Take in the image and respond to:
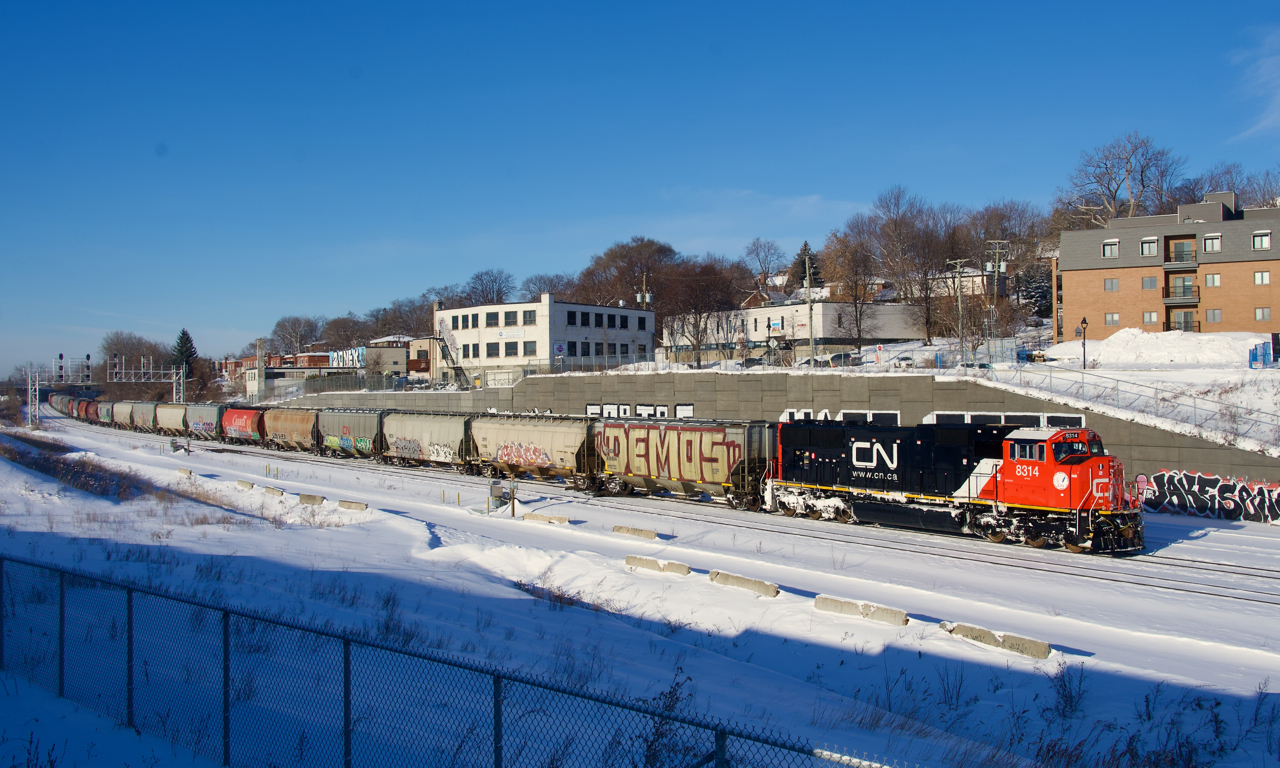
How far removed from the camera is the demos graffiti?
2595 centimetres

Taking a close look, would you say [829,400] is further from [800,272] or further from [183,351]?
[183,351]

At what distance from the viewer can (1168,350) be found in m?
41.5

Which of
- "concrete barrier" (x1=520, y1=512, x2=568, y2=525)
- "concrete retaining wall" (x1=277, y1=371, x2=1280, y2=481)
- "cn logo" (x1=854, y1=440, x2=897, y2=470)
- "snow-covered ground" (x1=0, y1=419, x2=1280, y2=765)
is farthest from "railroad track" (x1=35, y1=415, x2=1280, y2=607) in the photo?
"concrete retaining wall" (x1=277, y1=371, x2=1280, y2=481)

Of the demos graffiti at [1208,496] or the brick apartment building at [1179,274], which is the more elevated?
the brick apartment building at [1179,274]

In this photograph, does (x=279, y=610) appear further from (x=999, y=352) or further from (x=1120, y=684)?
(x=999, y=352)

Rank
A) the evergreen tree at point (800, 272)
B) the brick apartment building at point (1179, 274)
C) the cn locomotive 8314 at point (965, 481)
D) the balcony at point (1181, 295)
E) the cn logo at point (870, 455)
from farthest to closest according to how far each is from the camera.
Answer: the evergreen tree at point (800, 272), the balcony at point (1181, 295), the brick apartment building at point (1179, 274), the cn logo at point (870, 455), the cn locomotive 8314 at point (965, 481)

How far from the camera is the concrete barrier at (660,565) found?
1841 centimetres

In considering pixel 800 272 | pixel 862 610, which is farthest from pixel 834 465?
pixel 800 272

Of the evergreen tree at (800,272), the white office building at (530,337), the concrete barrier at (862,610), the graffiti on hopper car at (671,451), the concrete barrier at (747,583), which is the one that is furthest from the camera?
the evergreen tree at (800,272)

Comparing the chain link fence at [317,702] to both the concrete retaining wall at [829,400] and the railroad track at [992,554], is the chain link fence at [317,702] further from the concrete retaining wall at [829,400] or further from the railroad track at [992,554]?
the concrete retaining wall at [829,400]

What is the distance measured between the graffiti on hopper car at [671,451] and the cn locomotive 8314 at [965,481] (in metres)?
2.40

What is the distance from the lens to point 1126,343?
44000 millimetres

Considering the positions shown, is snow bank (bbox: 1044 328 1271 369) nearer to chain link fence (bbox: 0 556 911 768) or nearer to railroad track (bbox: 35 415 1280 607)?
railroad track (bbox: 35 415 1280 607)

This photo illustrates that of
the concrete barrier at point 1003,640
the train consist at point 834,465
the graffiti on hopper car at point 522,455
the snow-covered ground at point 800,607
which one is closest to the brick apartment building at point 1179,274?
the snow-covered ground at point 800,607
